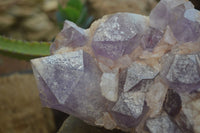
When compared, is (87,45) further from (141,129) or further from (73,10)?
(73,10)

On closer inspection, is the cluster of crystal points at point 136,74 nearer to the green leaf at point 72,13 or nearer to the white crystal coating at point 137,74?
the white crystal coating at point 137,74

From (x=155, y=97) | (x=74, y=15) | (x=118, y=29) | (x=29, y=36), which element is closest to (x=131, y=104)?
(x=155, y=97)

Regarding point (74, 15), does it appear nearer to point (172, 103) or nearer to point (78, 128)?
point (78, 128)

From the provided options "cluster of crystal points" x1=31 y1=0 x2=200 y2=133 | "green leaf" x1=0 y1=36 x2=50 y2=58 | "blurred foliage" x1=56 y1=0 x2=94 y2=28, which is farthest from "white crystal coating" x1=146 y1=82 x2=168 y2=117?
"blurred foliage" x1=56 y1=0 x2=94 y2=28

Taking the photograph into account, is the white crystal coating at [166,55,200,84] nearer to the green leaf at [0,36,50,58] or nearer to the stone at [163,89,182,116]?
the stone at [163,89,182,116]

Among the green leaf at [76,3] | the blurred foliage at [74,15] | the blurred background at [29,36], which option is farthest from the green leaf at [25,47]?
the green leaf at [76,3]

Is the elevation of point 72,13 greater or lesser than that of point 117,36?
lesser

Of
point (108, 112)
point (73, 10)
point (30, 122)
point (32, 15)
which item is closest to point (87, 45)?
point (108, 112)
